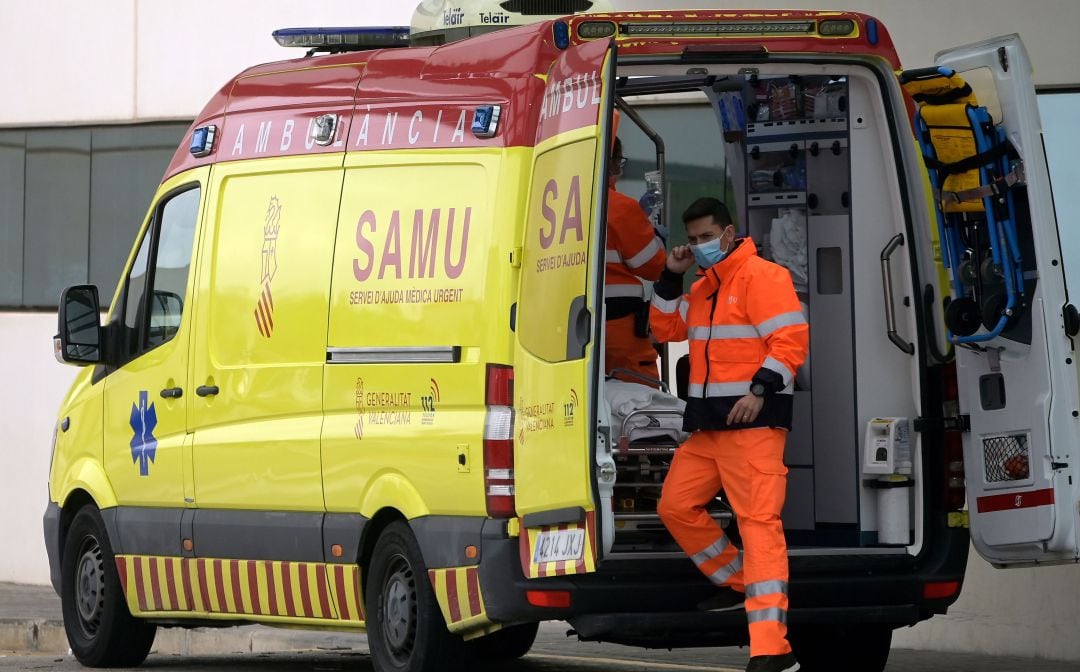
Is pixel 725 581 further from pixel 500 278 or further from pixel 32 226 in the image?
pixel 32 226

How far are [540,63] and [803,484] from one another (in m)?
2.08

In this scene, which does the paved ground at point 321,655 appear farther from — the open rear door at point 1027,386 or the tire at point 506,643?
the open rear door at point 1027,386

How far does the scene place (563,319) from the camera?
7.39 metres

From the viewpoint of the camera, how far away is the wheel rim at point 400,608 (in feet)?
26.9

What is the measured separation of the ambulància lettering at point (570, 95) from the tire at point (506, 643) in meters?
3.22

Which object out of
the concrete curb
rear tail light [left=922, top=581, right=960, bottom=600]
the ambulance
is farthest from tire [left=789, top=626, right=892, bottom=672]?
the concrete curb

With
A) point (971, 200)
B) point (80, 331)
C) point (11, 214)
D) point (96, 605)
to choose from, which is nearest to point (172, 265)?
point (80, 331)

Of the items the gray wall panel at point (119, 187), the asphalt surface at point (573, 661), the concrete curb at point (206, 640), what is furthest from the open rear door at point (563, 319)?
the gray wall panel at point (119, 187)

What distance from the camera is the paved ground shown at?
10422mm

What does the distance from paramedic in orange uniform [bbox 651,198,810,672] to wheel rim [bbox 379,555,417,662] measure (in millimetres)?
1020

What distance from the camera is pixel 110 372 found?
1008 cm

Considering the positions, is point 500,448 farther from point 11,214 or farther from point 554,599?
point 11,214

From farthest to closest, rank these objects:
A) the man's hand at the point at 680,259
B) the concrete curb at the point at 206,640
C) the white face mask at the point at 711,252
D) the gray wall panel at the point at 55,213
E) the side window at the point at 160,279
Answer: the gray wall panel at the point at 55,213 < the concrete curb at the point at 206,640 < the side window at the point at 160,279 < the man's hand at the point at 680,259 < the white face mask at the point at 711,252

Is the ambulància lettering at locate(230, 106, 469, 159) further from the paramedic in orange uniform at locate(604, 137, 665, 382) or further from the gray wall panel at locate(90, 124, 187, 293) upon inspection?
the gray wall panel at locate(90, 124, 187, 293)
